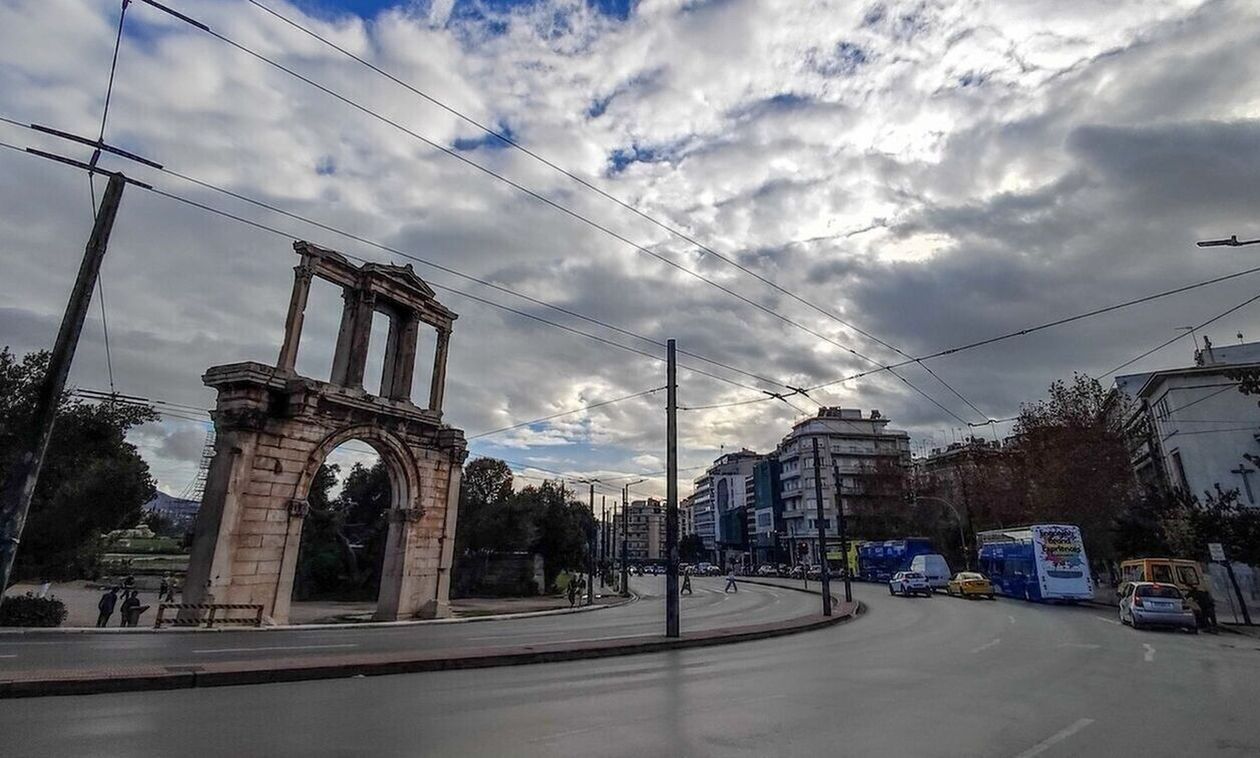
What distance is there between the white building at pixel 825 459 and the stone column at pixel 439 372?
67125 mm

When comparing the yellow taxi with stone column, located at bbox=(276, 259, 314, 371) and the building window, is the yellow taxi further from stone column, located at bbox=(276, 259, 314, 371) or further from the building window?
stone column, located at bbox=(276, 259, 314, 371)

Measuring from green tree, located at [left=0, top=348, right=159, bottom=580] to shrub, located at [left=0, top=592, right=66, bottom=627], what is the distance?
4.58 m

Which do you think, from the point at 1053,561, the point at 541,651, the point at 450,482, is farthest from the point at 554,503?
the point at 541,651

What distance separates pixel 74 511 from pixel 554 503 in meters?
33.4

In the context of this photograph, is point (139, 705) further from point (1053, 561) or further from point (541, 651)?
point (1053, 561)

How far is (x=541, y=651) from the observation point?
41.1ft

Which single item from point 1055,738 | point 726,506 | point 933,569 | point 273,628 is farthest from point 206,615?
point 726,506

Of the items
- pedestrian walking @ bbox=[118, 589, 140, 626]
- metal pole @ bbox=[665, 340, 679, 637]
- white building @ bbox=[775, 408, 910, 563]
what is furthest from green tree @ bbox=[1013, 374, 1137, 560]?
pedestrian walking @ bbox=[118, 589, 140, 626]

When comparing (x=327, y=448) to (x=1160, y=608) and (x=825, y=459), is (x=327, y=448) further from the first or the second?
(x=825, y=459)

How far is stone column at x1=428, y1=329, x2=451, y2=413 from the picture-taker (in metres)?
28.2

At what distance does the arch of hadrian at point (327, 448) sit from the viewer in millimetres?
20500

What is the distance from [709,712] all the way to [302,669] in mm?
6523

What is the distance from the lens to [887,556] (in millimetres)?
52188

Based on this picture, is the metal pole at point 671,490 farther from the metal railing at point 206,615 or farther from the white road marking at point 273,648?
the metal railing at point 206,615
